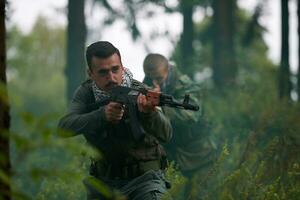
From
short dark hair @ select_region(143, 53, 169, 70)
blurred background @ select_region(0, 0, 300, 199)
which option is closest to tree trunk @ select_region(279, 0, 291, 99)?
blurred background @ select_region(0, 0, 300, 199)

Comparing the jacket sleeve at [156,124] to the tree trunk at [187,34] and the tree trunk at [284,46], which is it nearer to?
the tree trunk at [284,46]

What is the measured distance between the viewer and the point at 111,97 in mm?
5496

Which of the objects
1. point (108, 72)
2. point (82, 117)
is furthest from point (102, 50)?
point (82, 117)

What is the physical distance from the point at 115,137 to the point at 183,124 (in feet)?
8.96

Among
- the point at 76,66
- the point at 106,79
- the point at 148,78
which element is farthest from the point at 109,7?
the point at 106,79

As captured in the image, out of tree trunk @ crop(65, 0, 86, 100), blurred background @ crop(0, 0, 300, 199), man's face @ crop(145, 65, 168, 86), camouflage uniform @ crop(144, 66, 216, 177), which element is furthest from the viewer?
tree trunk @ crop(65, 0, 86, 100)

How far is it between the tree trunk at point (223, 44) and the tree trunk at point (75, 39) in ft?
21.2

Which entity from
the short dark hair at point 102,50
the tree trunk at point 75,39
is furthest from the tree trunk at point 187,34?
A: the short dark hair at point 102,50

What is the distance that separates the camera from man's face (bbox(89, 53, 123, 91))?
5707 mm

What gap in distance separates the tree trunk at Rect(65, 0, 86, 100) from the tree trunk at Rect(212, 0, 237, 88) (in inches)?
254

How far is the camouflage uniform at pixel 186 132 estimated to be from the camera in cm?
824

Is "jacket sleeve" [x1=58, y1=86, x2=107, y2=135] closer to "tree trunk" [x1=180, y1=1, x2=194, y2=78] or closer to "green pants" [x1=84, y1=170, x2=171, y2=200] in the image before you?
"green pants" [x1=84, y1=170, x2=171, y2=200]

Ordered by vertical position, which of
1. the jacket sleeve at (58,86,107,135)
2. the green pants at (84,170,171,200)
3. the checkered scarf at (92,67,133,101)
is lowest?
the green pants at (84,170,171,200)

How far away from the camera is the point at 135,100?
5336mm
